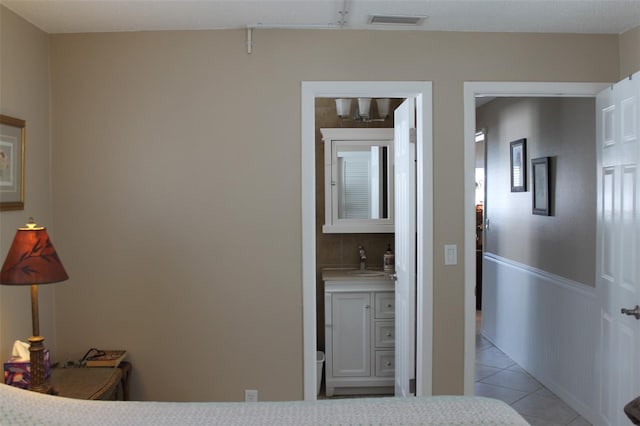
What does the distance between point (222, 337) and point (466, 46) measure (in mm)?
2150

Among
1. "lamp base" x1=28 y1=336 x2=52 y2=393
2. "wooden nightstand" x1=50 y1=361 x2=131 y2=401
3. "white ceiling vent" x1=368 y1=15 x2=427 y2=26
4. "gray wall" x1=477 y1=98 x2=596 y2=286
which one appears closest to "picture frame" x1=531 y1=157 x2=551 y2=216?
"gray wall" x1=477 y1=98 x2=596 y2=286

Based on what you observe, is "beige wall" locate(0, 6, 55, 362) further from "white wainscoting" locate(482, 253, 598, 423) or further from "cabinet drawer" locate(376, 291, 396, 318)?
"white wainscoting" locate(482, 253, 598, 423)

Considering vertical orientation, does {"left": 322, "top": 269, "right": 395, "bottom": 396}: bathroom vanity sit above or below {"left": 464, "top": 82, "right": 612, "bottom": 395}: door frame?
below

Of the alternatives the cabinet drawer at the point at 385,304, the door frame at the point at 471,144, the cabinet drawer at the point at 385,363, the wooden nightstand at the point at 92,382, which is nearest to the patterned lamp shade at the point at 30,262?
the wooden nightstand at the point at 92,382

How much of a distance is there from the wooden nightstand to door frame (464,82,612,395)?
1.90 meters

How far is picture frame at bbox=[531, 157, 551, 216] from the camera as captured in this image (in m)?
4.00

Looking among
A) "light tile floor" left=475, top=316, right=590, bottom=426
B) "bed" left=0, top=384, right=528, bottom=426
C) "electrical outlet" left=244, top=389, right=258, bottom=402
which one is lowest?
"light tile floor" left=475, top=316, right=590, bottom=426

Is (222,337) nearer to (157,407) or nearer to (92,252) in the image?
(92,252)

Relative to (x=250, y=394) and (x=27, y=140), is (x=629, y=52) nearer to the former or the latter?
(x=250, y=394)

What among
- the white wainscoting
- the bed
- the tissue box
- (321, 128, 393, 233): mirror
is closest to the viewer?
the bed

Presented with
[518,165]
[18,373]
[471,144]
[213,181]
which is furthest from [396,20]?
[18,373]

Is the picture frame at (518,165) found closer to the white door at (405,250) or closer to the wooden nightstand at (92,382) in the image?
the white door at (405,250)

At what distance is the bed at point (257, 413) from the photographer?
3.79 feet

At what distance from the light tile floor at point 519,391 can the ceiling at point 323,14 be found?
7.96 feet
